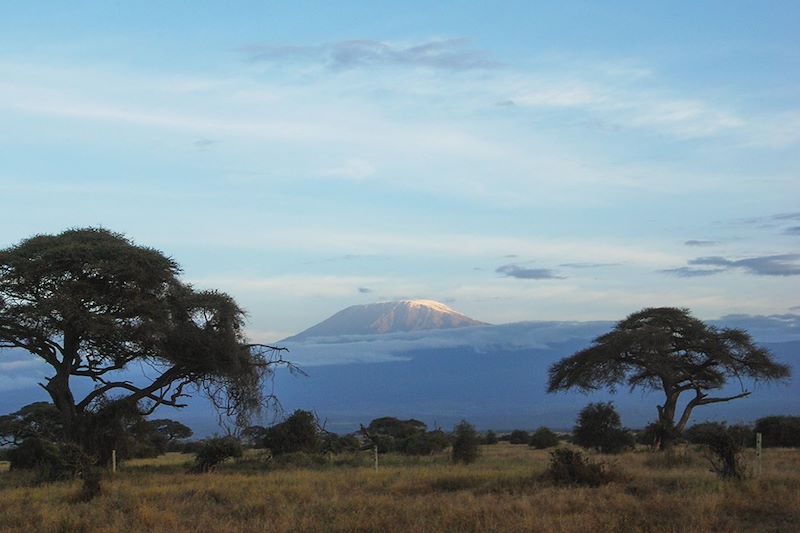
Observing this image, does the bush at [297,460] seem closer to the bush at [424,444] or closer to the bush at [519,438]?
the bush at [424,444]

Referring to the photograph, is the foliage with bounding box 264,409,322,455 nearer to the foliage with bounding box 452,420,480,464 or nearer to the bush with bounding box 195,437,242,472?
the bush with bounding box 195,437,242,472

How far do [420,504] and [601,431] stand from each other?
23.4 metres

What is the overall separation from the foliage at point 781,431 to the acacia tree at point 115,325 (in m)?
25.3

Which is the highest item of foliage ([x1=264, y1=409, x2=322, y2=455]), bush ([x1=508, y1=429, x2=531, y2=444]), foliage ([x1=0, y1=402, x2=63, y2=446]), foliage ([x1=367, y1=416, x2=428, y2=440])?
foliage ([x1=0, y1=402, x2=63, y2=446])

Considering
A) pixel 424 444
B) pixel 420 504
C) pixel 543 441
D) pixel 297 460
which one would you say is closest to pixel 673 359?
pixel 543 441

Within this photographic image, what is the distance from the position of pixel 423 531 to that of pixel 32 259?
1894 centimetres

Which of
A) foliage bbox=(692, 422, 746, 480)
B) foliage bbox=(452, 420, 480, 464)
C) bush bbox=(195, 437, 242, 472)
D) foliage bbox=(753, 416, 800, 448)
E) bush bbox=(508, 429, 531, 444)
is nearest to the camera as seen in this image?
foliage bbox=(692, 422, 746, 480)

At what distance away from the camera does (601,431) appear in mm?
39812

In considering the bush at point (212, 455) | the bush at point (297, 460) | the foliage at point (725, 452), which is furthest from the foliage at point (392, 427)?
the foliage at point (725, 452)

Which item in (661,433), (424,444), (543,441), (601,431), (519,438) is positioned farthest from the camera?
(519,438)

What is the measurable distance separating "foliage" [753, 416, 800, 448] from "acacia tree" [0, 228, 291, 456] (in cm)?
2526

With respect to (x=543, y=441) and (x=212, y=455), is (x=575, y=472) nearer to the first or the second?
(x=212, y=455)

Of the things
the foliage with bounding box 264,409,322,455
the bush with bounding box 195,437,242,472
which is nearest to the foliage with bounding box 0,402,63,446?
the bush with bounding box 195,437,242,472

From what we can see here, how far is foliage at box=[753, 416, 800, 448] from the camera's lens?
42344 mm
